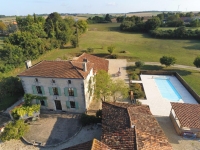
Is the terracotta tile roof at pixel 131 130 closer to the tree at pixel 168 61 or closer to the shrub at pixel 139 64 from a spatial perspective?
the shrub at pixel 139 64

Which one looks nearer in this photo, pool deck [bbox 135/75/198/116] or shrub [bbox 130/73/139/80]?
pool deck [bbox 135/75/198/116]

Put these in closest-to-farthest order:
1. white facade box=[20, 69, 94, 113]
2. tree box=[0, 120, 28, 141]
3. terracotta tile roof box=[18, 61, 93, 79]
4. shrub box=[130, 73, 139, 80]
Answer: tree box=[0, 120, 28, 141] → terracotta tile roof box=[18, 61, 93, 79] → white facade box=[20, 69, 94, 113] → shrub box=[130, 73, 139, 80]

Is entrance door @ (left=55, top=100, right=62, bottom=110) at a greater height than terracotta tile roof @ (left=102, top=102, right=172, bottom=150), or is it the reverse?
terracotta tile roof @ (left=102, top=102, right=172, bottom=150)

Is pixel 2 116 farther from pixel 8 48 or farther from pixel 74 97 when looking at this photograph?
pixel 8 48

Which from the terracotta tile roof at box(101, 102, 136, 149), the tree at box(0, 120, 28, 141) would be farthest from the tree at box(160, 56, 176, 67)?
the tree at box(0, 120, 28, 141)

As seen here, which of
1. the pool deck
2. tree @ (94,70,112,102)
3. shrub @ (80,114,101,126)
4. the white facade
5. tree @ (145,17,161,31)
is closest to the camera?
shrub @ (80,114,101,126)

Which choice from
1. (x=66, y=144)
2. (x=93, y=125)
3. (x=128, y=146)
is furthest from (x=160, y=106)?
(x=66, y=144)

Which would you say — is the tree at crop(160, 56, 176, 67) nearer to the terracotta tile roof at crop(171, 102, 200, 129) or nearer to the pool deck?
the pool deck

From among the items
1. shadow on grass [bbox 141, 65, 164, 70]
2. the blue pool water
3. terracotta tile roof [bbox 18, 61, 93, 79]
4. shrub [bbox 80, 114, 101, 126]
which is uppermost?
terracotta tile roof [bbox 18, 61, 93, 79]
